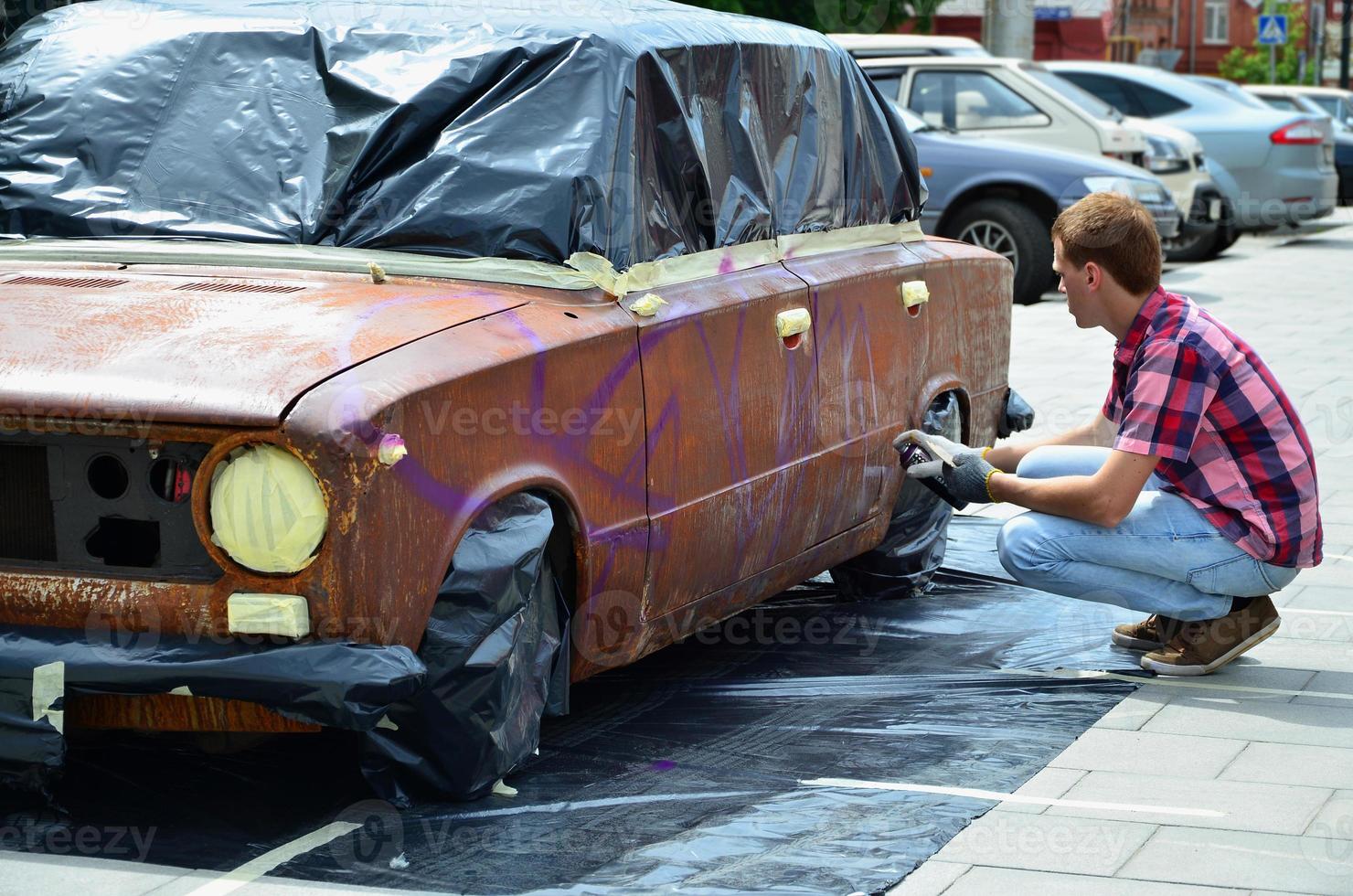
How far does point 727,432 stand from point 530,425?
32.2 inches

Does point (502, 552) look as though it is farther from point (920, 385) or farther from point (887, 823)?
point (920, 385)

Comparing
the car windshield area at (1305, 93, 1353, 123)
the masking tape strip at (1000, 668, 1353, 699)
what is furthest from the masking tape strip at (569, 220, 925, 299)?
the car windshield area at (1305, 93, 1353, 123)

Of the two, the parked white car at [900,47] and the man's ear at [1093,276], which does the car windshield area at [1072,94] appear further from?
the man's ear at [1093,276]

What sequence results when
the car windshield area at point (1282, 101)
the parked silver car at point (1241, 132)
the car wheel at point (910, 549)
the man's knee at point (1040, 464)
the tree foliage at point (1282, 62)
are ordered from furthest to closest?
the tree foliage at point (1282, 62) → the car windshield area at point (1282, 101) → the parked silver car at point (1241, 132) → the car wheel at point (910, 549) → the man's knee at point (1040, 464)

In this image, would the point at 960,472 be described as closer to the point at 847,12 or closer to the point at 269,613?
the point at 269,613

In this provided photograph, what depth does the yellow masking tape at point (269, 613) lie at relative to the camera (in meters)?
3.34

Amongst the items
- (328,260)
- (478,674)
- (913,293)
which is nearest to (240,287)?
(328,260)

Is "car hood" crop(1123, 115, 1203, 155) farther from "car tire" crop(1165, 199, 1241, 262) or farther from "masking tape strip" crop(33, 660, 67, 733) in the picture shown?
"masking tape strip" crop(33, 660, 67, 733)

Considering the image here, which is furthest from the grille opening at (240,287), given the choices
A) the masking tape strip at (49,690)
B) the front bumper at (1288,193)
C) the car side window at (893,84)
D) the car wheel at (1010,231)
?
the front bumper at (1288,193)

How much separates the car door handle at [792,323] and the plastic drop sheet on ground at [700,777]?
0.96 metres

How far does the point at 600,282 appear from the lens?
4.12 meters

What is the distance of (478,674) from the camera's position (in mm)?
3639

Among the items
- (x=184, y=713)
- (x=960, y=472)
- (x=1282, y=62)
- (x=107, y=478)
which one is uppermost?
(x=1282, y=62)

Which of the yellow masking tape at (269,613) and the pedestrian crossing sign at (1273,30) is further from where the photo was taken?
the pedestrian crossing sign at (1273,30)
